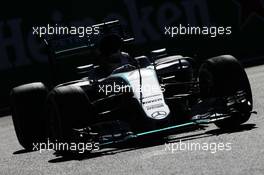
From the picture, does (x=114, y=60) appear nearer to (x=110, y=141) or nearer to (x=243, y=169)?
(x=110, y=141)

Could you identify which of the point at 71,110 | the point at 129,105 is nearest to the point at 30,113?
the point at 129,105

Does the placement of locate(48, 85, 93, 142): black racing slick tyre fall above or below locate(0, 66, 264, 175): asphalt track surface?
above

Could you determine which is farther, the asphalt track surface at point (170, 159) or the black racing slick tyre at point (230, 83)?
the black racing slick tyre at point (230, 83)

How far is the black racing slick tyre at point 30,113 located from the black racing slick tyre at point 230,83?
6.88 feet

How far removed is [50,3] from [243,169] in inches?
534

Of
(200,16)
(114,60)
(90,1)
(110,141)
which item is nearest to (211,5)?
(200,16)

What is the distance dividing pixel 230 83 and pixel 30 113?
2.46 m

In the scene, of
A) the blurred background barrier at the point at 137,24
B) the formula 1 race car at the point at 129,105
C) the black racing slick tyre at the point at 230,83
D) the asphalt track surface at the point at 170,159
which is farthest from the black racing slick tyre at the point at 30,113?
the blurred background barrier at the point at 137,24

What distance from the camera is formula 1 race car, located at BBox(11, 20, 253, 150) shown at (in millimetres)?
10156

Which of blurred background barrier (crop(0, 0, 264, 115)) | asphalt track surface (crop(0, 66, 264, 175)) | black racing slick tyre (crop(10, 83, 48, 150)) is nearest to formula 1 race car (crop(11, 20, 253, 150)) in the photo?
black racing slick tyre (crop(10, 83, 48, 150))

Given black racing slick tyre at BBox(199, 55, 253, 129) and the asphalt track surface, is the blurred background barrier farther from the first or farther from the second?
black racing slick tyre at BBox(199, 55, 253, 129)

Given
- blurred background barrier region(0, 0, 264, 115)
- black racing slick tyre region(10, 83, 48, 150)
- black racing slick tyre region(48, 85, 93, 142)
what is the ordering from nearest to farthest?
black racing slick tyre region(48, 85, 93, 142), black racing slick tyre region(10, 83, 48, 150), blurred background barrier region(0, 0, 264, 115)

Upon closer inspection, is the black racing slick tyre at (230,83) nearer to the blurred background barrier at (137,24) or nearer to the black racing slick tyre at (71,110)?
the black racing slick tyre at (71,110)

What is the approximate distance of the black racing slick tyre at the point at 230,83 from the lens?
35.0 feet
